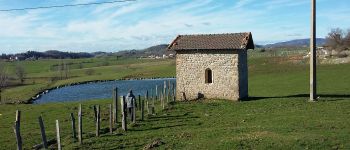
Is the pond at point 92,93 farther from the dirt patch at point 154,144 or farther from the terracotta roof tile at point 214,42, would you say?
the dirt patch at point 154,144

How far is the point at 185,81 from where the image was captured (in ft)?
124

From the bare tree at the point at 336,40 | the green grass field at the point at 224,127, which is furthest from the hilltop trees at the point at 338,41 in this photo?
the green grass field at the point at 224,127

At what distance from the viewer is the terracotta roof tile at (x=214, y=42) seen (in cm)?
3606

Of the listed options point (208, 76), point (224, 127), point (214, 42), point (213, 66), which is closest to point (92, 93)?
point (208, 76)

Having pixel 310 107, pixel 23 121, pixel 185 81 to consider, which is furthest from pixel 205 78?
pixel 23 121

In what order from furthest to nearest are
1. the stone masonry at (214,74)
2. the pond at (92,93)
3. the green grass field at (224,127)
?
the pond at (92,93) → the stone masonry at (214,74) → the green grass field at (224,127)

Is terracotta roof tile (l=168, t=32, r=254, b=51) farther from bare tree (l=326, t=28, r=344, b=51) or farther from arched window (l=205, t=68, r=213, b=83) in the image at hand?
bare tree (l=326, t=28, r=344, b=51)

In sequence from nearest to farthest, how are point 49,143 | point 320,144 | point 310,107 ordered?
point 320,144 → point 49,143 → point 310,107

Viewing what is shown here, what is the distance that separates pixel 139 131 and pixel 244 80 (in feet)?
52.8

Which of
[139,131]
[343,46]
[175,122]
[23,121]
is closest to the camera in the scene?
[139,131]

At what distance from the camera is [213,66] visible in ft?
120

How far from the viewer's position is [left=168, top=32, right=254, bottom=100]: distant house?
35906 millimetres

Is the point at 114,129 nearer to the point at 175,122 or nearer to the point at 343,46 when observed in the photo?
the point at 175,122

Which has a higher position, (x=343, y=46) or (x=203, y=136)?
(x=343, y=46)
